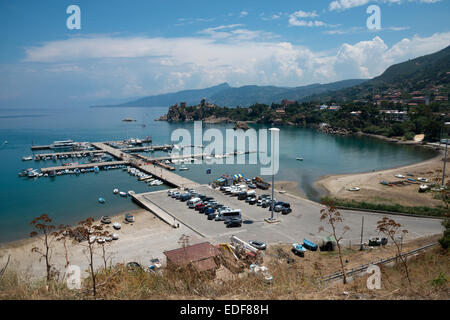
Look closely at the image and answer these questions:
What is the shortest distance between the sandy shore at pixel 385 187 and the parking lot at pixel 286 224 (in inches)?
151

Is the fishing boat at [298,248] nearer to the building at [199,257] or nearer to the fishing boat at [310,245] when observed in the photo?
the fishing boat at [310,245]

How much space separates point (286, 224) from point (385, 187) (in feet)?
37.9

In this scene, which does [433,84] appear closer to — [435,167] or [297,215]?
[435,167]

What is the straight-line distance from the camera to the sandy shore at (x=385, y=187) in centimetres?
1792

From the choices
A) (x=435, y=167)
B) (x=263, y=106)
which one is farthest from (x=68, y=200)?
(x=263, y=106)

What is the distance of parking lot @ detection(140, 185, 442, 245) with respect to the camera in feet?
40.8

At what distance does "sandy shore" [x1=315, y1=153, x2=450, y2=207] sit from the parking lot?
383cm

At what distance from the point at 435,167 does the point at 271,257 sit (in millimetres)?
24768

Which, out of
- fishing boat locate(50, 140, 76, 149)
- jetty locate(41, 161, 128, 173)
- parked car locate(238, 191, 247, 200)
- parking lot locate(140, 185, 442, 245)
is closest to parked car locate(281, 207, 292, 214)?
parking lot locate(140, 185, 442, 245)

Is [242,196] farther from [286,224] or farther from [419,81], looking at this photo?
[419,81]

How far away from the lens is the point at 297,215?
49.1 feet

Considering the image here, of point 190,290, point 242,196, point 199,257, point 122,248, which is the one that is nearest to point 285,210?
point 242,196

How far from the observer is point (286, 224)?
1380cm

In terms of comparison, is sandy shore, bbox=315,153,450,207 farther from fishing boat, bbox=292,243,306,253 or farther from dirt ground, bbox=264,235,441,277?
fishing boat, bbox=292,243,306,253
